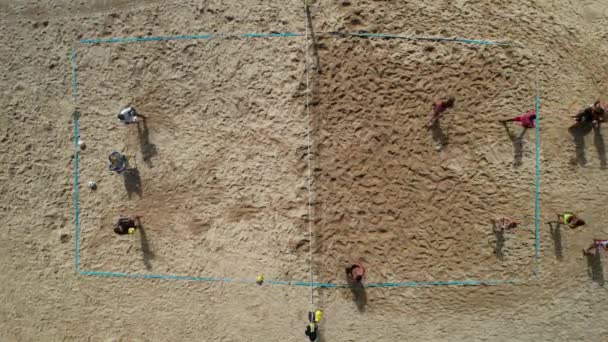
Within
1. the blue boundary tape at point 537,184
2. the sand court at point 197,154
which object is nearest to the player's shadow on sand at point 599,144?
the blue boundary tape at point 537,184

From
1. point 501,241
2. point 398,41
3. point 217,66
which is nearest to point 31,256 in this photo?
point 217,66

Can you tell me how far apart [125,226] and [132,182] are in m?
0.58

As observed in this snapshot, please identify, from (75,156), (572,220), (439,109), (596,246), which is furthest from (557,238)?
(75,156)

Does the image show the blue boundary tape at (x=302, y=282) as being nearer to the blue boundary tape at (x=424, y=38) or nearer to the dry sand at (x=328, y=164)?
the dry sand at (x=328, y=164)

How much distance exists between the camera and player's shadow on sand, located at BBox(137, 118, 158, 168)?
454 centimetres

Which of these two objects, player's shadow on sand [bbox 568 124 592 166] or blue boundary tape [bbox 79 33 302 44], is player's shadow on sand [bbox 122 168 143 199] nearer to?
blue boundary tape [bbox 79 33 302 44]

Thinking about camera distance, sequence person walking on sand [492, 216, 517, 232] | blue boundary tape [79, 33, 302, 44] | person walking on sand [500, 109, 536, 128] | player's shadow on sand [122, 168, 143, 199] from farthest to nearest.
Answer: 1. player's shadow on sand [122, 168, 143, 199]
2. blue boundary tape [79, 33, 302, 44]
3. person walking on sand [492, 216, 517, 232]
4. person walking on sand [500, 109, 536, 128]

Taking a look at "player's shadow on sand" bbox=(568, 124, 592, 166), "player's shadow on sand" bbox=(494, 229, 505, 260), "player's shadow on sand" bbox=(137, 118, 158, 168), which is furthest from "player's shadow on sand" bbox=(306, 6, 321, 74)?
"player's shadow on sand" bbox=(568, 124, 592, 166)

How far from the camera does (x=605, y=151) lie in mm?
4176

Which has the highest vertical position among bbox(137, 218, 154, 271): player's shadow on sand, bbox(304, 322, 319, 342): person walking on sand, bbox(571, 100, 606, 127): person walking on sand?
bbox(571, 100, 606, 127): person walking on sand

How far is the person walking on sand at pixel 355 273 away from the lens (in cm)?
418

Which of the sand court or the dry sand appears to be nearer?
the dry sand

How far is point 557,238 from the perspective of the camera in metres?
4.22

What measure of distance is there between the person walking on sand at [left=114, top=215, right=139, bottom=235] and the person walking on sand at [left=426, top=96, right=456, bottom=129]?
3.87 meters
